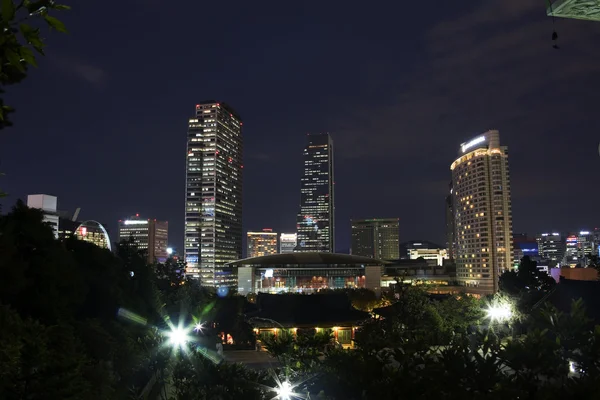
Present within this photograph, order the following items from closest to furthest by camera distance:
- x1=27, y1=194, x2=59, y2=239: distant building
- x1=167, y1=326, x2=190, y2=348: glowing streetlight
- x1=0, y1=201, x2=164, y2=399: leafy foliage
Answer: x1=0, y1=201, x2=164, y2=399: leafy foliage, x1=167, y1=326, x2=190, y2=348: glowing streetlight, x1=27, y1=194, x2=59, y2=239: distant building

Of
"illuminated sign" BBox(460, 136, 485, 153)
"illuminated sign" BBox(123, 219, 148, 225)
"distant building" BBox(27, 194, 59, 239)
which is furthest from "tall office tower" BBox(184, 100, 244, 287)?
"illuminated sign" BBox(460, 136, 485, 153)

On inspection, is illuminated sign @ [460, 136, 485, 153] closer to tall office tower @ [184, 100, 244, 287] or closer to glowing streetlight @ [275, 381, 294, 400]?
tall office tower @ [184, 100, 244, 287]

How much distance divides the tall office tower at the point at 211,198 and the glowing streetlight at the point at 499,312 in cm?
13715

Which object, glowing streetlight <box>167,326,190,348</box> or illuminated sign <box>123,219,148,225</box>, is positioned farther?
illuminated sign <box>123,219,148,225</box>

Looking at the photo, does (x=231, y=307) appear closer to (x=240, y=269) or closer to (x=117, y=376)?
(x=117, y=376)

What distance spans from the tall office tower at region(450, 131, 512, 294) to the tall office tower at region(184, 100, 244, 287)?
286ft

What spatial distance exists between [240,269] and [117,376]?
79.7 m

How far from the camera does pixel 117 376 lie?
14523 millimetres

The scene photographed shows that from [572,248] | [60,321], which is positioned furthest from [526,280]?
[572,248]

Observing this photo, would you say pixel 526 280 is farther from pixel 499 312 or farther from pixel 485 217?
pixel 485 217

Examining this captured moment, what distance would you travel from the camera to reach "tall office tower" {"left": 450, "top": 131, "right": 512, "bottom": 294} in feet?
355

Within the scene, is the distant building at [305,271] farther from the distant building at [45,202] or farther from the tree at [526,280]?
the distant building at [45,202]

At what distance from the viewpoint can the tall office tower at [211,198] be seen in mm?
163625

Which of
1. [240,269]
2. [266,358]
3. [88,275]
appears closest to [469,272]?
[240,269]
